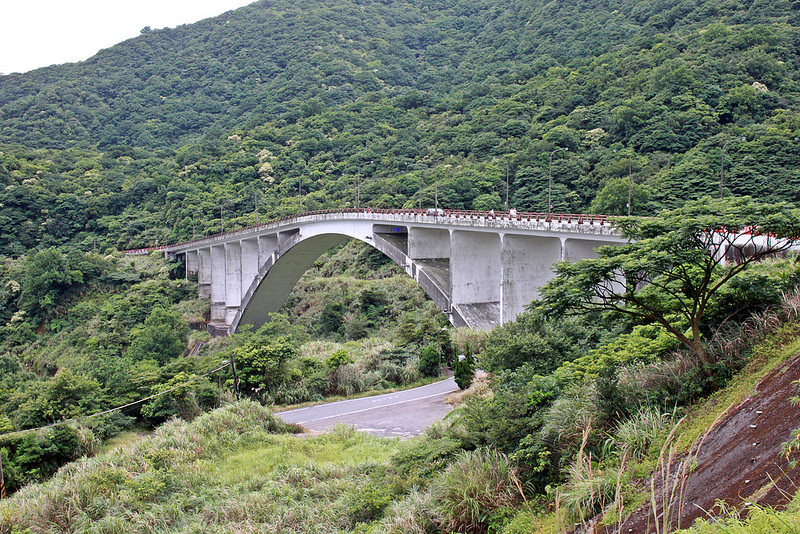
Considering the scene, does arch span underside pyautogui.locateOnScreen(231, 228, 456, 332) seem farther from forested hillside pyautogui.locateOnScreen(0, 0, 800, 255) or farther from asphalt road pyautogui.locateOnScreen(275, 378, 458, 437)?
asphalt road pyautogui.locateOnScreen(275, 378, 458, 437)

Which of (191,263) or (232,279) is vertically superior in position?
(191,263)

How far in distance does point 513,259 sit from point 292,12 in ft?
485

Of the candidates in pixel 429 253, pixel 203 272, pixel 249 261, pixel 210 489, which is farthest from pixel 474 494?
pixel 203 272

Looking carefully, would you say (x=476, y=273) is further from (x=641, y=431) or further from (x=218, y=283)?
(x=218, y=283)

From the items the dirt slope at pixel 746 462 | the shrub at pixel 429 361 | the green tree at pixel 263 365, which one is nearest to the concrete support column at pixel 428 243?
the shrub at pixel 429 361

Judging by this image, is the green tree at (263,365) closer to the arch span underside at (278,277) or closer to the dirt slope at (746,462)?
the arch span underside at (278,277)

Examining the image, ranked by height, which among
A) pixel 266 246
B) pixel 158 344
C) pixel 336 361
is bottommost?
pixel 158 344

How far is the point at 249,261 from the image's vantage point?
5472 cm

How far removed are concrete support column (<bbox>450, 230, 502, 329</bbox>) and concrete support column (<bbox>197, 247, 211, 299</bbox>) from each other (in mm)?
35668

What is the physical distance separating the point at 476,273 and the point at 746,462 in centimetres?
2851

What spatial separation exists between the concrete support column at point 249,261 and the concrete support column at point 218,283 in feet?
9.82

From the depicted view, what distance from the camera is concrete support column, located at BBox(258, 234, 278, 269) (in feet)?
169

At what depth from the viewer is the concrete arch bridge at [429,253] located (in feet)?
91.9

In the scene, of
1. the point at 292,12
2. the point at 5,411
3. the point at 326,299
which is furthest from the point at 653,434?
the point at 292,12
